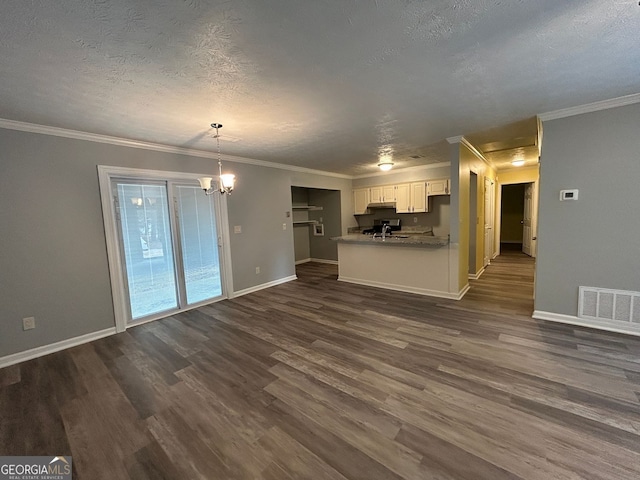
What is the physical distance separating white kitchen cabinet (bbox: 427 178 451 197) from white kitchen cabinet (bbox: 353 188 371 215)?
5.49 feet

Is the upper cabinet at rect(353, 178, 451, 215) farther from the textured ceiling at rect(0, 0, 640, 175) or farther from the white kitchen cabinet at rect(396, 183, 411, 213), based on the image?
the textured ceiling at rect(0, 0, 640, 175)

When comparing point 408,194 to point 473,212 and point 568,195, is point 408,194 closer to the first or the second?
point 473,212

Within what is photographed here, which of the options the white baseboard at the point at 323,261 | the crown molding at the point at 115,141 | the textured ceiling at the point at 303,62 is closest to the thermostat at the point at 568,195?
the textured ceiling at the point at 303,62

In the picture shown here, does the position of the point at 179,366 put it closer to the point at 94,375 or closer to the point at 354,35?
the point at 94,375

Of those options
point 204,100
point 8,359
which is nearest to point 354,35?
point 204,100

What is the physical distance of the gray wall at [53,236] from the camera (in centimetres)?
271

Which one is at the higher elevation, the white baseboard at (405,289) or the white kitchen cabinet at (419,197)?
the white kitchen cabinet at (419,197)

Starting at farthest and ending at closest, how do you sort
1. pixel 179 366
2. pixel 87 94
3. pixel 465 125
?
pixel 465 125, pixel 179 366, pixel 87 94

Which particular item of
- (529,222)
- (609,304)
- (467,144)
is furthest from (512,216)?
(609,304)

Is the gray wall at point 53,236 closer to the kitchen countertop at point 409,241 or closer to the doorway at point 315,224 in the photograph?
the kitchen countertop at point 409,241

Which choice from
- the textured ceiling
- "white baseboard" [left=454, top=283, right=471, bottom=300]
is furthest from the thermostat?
"white baseboard" [left=454, top=283, right=471, bottom=300]

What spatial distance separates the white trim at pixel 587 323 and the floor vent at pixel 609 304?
56 millimetres

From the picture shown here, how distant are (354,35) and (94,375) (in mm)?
3626

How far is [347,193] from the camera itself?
24.6ft
